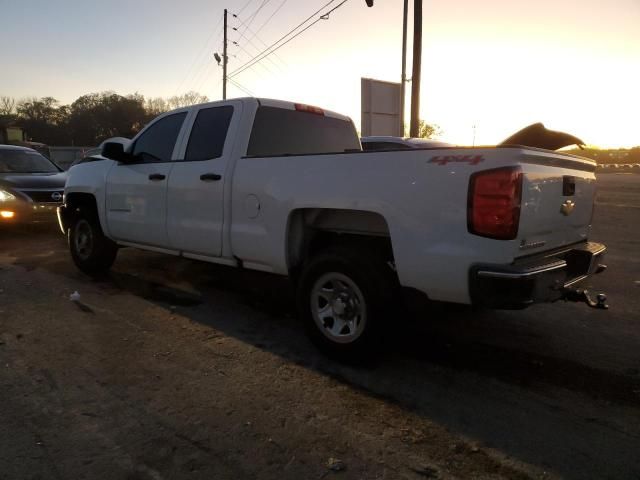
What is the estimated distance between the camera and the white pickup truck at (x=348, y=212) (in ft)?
9.80

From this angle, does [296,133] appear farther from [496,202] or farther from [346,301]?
[496,202]

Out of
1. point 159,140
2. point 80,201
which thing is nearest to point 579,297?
point 159,140

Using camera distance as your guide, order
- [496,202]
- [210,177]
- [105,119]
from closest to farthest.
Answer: [496,202]
[210,177]
[105,119]

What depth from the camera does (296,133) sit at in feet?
16.5

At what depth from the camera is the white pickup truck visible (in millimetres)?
2988

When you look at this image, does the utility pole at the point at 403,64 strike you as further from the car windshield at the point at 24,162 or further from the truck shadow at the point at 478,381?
the truck shadow at the point at 478,381

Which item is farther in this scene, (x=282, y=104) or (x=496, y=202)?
(x=282, y=104)

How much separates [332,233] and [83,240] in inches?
158

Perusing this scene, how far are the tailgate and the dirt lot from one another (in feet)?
3.30

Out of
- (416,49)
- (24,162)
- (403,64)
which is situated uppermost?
(403,64)

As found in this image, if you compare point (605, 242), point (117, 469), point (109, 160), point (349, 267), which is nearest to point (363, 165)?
point (349, 267)

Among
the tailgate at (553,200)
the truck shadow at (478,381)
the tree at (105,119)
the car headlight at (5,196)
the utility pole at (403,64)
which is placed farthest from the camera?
the tree at (105,119)

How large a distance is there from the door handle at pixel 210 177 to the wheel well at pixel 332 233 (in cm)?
96

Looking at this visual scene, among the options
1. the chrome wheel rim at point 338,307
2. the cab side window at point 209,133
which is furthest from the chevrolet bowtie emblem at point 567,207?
the cab side window at point 209,133
